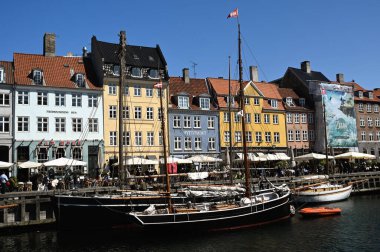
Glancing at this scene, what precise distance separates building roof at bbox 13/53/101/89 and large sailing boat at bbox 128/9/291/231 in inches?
885

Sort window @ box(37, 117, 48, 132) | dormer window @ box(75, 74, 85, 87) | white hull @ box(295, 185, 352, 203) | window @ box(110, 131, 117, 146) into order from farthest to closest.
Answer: window @ box(110, 131, 117, 146) < dormer window @ box(75, 74, 85, 87) < window @ box(37, 117, 48, 132) < white hull @ box(295, 185, 352, 203)

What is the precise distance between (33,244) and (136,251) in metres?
5.93

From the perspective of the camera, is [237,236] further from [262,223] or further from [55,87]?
[55,87]

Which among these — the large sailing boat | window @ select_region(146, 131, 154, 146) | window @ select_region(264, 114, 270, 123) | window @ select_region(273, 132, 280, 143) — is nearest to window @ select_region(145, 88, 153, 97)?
window @ select_region(146, 131, 154, 146)

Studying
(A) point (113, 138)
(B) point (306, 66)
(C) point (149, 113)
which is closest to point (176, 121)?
(C) point (149, 113)

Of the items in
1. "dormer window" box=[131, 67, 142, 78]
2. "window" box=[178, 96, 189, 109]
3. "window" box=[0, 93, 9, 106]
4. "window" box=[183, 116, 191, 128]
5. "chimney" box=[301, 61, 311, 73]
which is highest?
"chimney" box=[301, 61, 311, 73]

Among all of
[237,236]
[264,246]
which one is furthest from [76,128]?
[264,246]

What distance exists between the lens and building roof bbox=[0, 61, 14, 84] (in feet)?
136

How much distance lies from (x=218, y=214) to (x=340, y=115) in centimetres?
4379

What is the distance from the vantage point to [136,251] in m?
20.5

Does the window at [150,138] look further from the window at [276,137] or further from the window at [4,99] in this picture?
the window at [276,137]

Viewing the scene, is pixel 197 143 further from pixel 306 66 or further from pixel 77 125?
pixel 306 66

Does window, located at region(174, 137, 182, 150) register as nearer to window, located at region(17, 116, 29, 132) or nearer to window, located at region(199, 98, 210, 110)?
window, located at region(199, 98, 210, 110)

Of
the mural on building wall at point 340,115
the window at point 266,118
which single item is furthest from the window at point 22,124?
the mural on building wall at point 340,115
